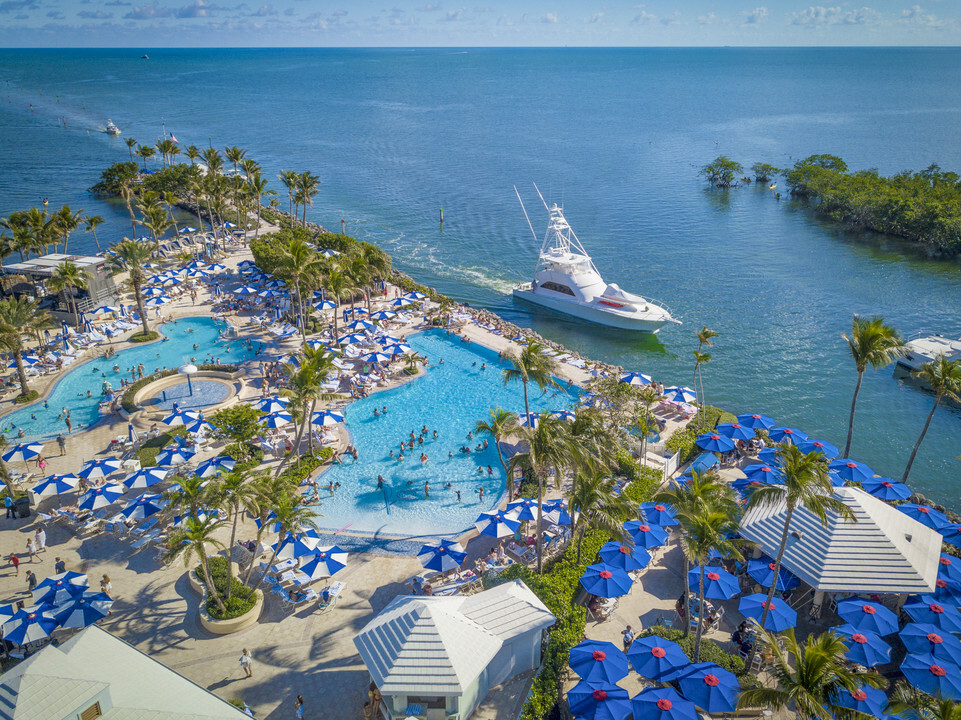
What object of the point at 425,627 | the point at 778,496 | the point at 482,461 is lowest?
the point at 482,461

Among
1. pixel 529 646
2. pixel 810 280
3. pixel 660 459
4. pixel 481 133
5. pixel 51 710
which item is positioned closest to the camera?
pixel 51 710

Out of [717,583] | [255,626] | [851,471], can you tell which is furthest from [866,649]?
[255,626]

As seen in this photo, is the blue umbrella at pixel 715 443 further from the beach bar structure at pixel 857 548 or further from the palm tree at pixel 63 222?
the palm tree at pixel 63 222

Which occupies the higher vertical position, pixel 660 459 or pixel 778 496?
pixel 778 496

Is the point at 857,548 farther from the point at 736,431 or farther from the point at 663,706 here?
the point at 663,706

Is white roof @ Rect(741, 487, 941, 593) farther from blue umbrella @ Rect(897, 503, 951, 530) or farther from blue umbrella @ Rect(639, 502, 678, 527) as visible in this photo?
blue umbrella @ Rect(639, 502, 678, 527)

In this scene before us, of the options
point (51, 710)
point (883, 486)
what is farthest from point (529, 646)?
point (883, 486)

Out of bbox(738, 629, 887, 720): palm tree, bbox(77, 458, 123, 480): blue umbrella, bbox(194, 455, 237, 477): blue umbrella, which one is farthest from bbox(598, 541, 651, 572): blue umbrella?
bbox(77, 458, 123, 480): blue umbrella

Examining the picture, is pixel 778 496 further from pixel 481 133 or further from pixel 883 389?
pixel 481 133
